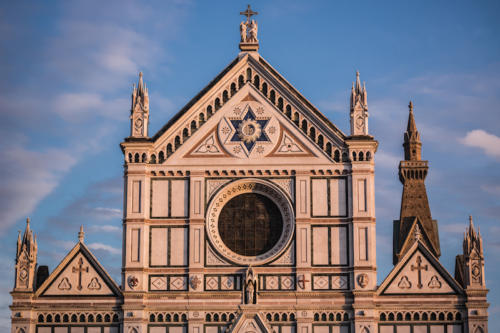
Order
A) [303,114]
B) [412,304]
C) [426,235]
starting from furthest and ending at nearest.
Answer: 1. [426,235]
2. [303,114]
3. [412,304]

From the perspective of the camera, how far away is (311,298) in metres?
41.8

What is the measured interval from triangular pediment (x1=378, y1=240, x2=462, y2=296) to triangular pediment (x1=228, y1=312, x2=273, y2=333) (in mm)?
5209

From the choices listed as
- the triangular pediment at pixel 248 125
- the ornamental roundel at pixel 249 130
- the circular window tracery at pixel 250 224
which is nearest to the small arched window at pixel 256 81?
the triangular pediment at pixel 248 125

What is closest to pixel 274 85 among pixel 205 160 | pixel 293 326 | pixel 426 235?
pixel 205 160

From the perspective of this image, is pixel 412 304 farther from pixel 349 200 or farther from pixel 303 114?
pixel 303 114

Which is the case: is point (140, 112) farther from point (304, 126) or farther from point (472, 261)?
point (472, 261)

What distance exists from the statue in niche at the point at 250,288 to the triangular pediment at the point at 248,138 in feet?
16.9

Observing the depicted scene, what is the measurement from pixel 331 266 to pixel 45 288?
1256 centimetres

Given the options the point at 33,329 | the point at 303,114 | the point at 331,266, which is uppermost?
the point at 303,114

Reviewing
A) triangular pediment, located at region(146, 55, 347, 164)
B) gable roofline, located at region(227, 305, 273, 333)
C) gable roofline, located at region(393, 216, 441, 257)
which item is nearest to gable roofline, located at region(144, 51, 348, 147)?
triangular pediment, located at region(146, 55, 347, 164)

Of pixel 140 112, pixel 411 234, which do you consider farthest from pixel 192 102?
pixel 411 234

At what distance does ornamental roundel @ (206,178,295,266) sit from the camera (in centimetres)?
4281

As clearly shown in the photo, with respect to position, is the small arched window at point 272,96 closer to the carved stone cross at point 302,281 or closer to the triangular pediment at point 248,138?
the triangular pediment at point 248,138

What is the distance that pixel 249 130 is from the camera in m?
44.2
